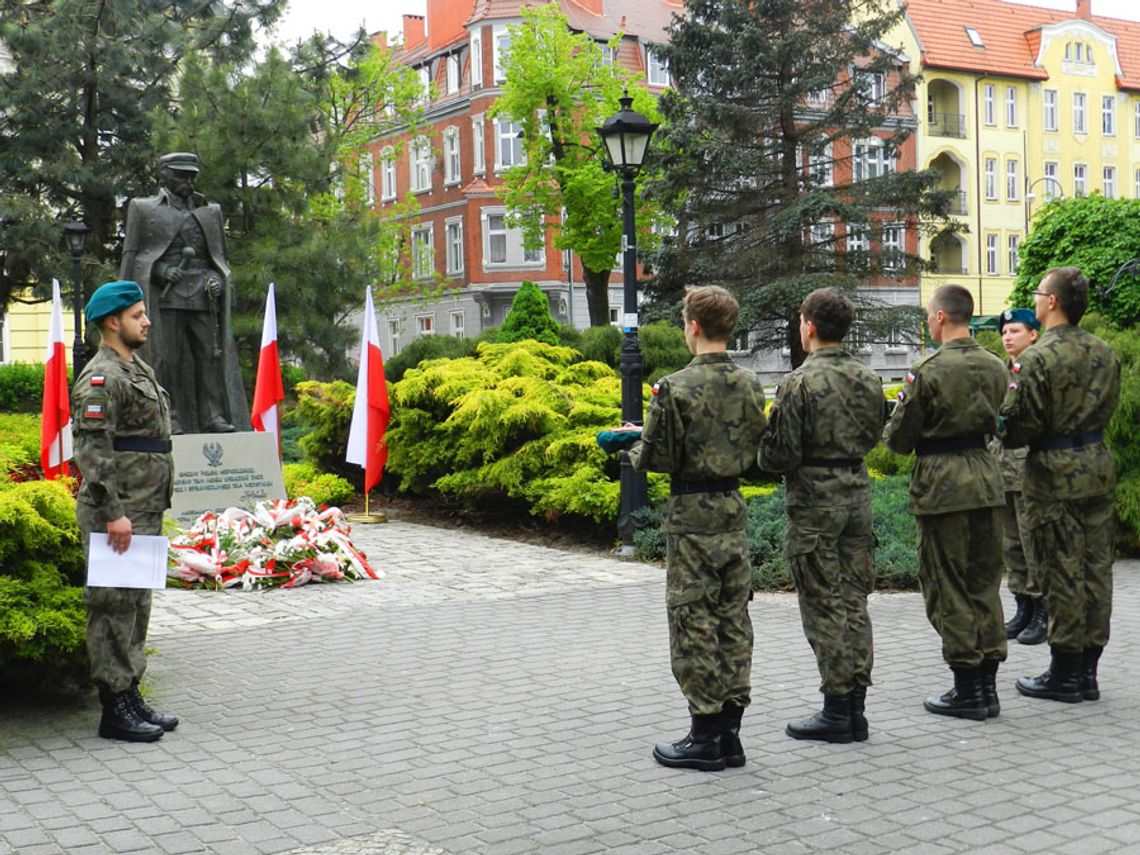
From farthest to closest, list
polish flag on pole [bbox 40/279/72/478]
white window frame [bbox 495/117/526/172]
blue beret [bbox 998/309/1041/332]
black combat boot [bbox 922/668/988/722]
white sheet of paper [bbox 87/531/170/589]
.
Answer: white window frame [bbox 495/117/526/172] < polish flag on pole [bbox 40/279/72/478] < blue beret [bbox 998/309/1041/332] < black combat boot [bbox 922/668/988/722] < white sheet of paper [bbox 87/531/170/589]

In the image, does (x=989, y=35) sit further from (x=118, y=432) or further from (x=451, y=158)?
(x=118, y=432)


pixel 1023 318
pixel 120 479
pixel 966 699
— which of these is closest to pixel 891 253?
pixel 1023 318

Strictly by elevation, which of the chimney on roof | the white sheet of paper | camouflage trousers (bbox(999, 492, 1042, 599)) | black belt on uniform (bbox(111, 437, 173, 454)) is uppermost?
the chimney on roof

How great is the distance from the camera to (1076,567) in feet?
22.9

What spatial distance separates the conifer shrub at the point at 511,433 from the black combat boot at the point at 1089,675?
251 inches

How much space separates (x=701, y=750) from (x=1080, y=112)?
65593 mm

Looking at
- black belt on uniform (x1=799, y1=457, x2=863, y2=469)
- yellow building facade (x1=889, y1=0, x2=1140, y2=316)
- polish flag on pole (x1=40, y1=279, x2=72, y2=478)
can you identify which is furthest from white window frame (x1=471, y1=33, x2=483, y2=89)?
black belt on uniform (x1=799, y1=457, x2=863, y2=469)

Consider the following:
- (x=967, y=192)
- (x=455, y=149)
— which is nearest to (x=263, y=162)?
(x=455, y=149)

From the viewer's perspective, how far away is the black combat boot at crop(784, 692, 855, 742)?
617 centimetres

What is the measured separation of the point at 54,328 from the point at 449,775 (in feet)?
33.8

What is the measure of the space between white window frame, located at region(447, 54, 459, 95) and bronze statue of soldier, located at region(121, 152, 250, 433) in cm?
4511

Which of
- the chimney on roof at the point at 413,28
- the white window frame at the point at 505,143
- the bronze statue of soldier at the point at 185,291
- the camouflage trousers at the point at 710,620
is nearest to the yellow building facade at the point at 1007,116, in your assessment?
the white window frame at the point at 505,143

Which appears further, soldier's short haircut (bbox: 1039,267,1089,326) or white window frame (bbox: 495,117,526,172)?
white window frame (bbox: 495,117,526,172)

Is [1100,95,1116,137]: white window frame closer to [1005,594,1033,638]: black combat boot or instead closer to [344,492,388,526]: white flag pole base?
[344,492,388,526]: white flag pole base
